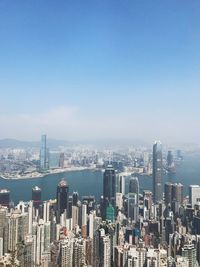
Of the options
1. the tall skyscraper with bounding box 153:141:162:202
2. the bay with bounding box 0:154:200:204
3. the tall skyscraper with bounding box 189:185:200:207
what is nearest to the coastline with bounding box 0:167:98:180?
the bay with bounding box 0:154:200:204

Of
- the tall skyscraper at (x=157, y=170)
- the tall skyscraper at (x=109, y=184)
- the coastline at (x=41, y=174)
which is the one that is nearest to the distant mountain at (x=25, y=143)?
the coastline at (x=41, y=174)

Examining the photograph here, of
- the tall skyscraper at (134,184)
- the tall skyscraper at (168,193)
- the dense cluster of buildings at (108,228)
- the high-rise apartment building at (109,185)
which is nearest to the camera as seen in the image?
the dense cluster of buildings at (108,228)

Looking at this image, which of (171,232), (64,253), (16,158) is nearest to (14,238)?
(64,253)

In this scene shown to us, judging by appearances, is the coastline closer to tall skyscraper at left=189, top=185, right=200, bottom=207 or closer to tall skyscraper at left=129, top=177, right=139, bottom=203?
tall skyscraper at left=129, top=177, right=139, bottom=203

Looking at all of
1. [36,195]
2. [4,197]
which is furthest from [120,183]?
[4,197]

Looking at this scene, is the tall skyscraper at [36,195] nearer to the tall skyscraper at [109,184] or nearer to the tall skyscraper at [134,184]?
the tall skyscraper at [109,184]
